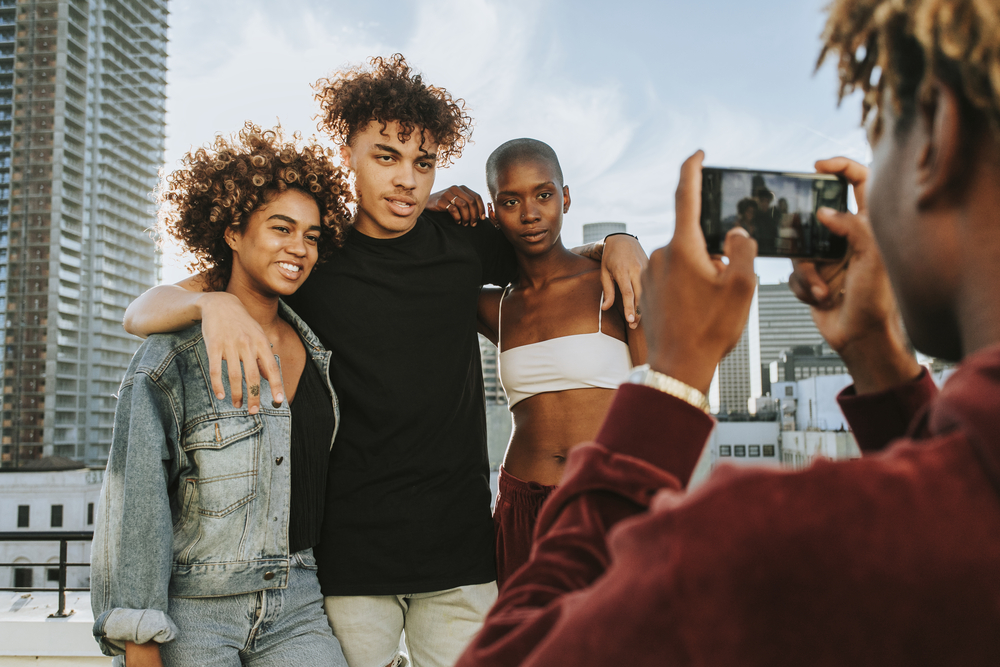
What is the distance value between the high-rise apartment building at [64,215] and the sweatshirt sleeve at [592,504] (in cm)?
6266

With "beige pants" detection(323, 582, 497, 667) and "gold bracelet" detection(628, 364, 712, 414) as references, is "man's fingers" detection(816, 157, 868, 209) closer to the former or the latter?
"gold bracelet" detection(628, 364, 712, 414)

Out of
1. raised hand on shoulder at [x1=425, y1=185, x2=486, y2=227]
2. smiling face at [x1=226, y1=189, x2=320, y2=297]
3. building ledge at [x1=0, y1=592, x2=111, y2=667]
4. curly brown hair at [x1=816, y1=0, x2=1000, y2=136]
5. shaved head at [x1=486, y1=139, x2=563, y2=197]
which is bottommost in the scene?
building ledge at [x1=0, y1=592, x2=111, y2=667]

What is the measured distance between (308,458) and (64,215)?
219 feet

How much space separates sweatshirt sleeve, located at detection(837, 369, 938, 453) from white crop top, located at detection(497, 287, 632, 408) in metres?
1.53

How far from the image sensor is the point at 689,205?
681 mm

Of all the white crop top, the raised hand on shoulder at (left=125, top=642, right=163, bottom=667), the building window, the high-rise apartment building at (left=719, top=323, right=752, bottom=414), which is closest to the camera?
the raised hand on shoulder at (left=125, top=642, right=163, bottom=667)

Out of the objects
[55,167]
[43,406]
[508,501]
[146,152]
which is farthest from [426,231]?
[146,152]

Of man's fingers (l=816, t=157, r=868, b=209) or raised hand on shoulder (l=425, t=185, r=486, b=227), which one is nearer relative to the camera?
man's fingers (l=816, t=157, r=868, b=209)

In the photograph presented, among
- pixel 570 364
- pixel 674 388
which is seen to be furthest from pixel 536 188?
pixel 674 388

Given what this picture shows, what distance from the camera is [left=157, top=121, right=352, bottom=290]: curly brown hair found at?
202 centimetres

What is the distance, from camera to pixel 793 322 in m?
44.0

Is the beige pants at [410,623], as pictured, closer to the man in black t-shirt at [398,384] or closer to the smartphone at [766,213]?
the man in black t-shirt at [398,384]

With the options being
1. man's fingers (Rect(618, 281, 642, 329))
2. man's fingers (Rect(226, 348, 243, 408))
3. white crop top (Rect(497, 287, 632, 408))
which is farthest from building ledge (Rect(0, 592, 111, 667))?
man's fingers (Rect(618, 281, 642, 329))

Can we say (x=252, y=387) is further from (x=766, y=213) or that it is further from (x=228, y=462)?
(x=766, y=213)
